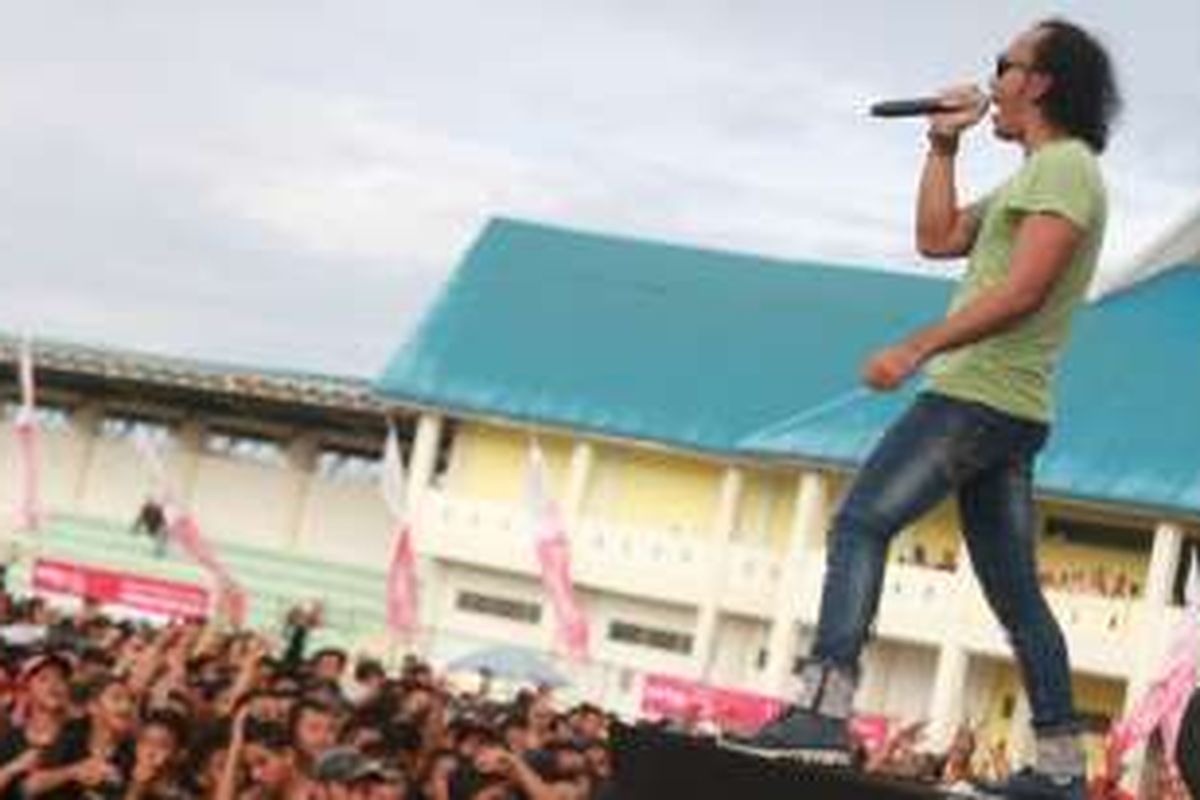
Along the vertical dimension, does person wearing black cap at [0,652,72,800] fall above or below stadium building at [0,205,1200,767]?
below

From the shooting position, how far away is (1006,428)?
575 cm

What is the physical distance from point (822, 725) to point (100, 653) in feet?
32.8

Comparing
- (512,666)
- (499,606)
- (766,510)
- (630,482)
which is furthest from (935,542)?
(512,666)

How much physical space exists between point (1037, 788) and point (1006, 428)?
29.8 inches

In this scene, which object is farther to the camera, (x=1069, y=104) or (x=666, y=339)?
(x=666, y=339)

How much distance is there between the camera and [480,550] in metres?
49.5

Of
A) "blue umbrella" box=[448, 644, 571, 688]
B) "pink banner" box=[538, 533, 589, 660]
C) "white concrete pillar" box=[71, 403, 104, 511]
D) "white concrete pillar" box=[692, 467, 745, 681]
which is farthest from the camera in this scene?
"white concrete pillar" box=[71, 403, 104, 511]

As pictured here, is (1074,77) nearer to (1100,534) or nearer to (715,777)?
(715,777)

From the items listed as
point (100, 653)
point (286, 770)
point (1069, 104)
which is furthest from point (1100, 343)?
point (1069, 104)

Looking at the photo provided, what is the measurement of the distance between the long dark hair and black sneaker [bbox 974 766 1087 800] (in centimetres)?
133

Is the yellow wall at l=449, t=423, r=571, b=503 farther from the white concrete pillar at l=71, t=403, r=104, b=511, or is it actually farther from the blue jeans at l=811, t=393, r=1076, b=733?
the blue jeans at l=811, t=393, r=1076, b=733

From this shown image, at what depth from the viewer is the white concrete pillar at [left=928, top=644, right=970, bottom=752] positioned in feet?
144

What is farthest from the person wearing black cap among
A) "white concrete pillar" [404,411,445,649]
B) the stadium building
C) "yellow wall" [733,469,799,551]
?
"white concrete pillar" [404,411,445,649]

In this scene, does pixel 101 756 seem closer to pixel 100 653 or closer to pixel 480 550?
pixel 100 653
